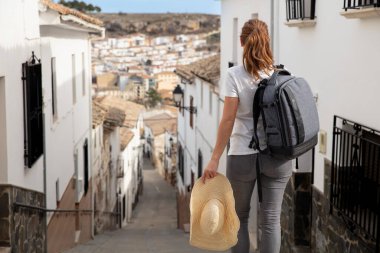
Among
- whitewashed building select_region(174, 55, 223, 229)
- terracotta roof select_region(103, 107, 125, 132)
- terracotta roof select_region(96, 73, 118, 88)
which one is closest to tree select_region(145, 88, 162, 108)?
terracotta roof select_region(96, 73, 118, 88)

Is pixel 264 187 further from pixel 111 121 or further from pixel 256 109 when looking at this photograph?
pixel 111 121

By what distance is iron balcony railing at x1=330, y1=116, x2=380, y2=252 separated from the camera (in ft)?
19.2

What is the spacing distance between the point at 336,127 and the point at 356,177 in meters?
0.76

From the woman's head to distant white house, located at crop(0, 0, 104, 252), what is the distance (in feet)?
11.9

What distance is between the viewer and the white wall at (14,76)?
7.39 m

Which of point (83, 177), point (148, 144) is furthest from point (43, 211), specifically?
point (148, 144)

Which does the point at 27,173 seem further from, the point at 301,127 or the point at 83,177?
the point at 83,177

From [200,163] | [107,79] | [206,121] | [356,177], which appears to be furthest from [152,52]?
[356,177]

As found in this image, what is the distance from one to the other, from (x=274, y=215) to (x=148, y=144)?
59.1 m

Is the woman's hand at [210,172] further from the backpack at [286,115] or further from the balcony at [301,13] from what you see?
the balcony at [301,13]

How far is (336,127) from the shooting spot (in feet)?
22.6

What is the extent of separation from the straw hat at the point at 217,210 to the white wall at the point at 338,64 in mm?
1841

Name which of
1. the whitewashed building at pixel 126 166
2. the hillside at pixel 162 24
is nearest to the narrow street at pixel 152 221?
the whitewashed building at pixel 126 166

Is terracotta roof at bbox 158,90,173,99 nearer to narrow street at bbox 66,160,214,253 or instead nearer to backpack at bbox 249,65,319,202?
narrow street at bbox 66,160,214,253
